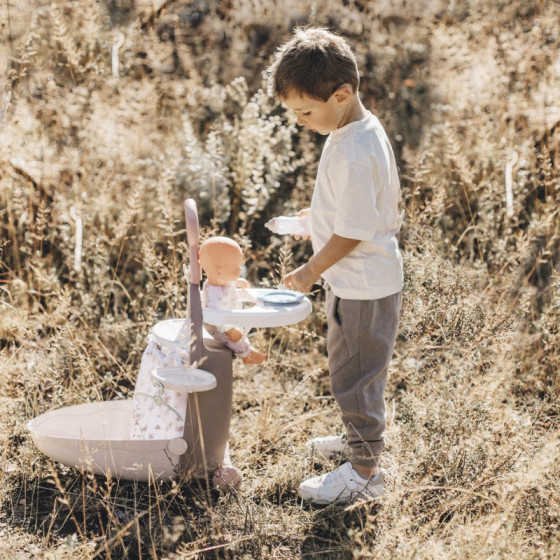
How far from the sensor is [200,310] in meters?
2.23

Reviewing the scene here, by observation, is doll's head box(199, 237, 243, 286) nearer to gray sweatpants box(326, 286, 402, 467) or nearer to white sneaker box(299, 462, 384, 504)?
gray sweatpants box(326, 286, 402, 467)

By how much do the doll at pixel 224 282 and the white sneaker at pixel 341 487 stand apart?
480mm

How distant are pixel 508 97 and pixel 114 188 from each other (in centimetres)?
263

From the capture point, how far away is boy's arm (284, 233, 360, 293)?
218cm

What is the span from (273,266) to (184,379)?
Answer: 5.63ft

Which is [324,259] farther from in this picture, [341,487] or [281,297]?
[341,487]

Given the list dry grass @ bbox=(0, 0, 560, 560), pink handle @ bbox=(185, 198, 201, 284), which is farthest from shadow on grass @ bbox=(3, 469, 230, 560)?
pink handle @ bbox=(185, 198, 201, 284)

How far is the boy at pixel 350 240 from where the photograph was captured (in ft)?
7.06

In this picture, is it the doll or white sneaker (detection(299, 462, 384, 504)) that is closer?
the doll

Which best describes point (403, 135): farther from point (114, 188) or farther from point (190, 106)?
point (114, 188)

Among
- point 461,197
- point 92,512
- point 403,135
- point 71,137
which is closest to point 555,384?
point 461,197

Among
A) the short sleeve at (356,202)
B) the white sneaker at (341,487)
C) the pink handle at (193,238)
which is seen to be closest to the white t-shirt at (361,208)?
the short sleeve at (356,202)

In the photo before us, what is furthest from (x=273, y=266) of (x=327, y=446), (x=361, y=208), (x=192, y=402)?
(x=361, y=208)

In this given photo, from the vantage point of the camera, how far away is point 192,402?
231cm
